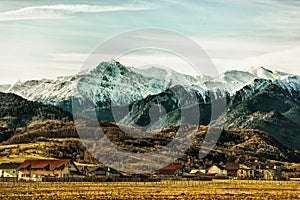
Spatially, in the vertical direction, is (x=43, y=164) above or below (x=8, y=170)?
above

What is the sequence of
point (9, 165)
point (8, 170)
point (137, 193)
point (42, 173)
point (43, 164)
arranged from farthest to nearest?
1. point (9, 165)
2. point (8, 170)
3. point (43, 164)
4. point (42, 173)
5. point (137, 193)

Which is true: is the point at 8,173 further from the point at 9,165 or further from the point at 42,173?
the point at 42,173

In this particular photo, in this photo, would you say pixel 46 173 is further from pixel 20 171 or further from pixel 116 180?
pixel 116 180

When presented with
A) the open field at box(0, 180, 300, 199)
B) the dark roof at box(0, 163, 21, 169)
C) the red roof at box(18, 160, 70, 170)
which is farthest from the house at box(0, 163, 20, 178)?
the open field at box(0, 180, 300, 199)

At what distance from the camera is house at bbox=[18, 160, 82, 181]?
169250 millimetres

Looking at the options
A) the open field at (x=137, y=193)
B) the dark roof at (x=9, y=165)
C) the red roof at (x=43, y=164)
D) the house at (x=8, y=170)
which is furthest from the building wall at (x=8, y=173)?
the open field at (x=137, y=193)

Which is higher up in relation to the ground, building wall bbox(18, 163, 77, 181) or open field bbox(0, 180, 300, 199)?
building wall bbox(18, 163, 77, 181)

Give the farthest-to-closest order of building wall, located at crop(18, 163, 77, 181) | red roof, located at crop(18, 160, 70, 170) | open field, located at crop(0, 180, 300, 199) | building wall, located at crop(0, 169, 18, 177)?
building wall, located at crop(0, 169, 18, 177) → red roof, located at crop(18, 160, 70, 170) → building wall, located at crop(18, 163, 77, 181) → open field, located at crop(0, 180, 300, 199)

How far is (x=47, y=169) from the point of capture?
172 metres

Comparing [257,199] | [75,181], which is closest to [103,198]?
[257,199]

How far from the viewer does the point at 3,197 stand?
78.3 m

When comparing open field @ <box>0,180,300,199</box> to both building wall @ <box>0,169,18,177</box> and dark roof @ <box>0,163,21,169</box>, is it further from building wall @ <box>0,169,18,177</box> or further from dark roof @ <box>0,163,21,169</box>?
dark roof @ <box>0,163,21,169</box>

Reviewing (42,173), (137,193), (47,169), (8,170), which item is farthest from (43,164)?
(137,193)

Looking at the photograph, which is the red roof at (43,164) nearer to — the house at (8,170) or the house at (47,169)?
the house at (47,169)
